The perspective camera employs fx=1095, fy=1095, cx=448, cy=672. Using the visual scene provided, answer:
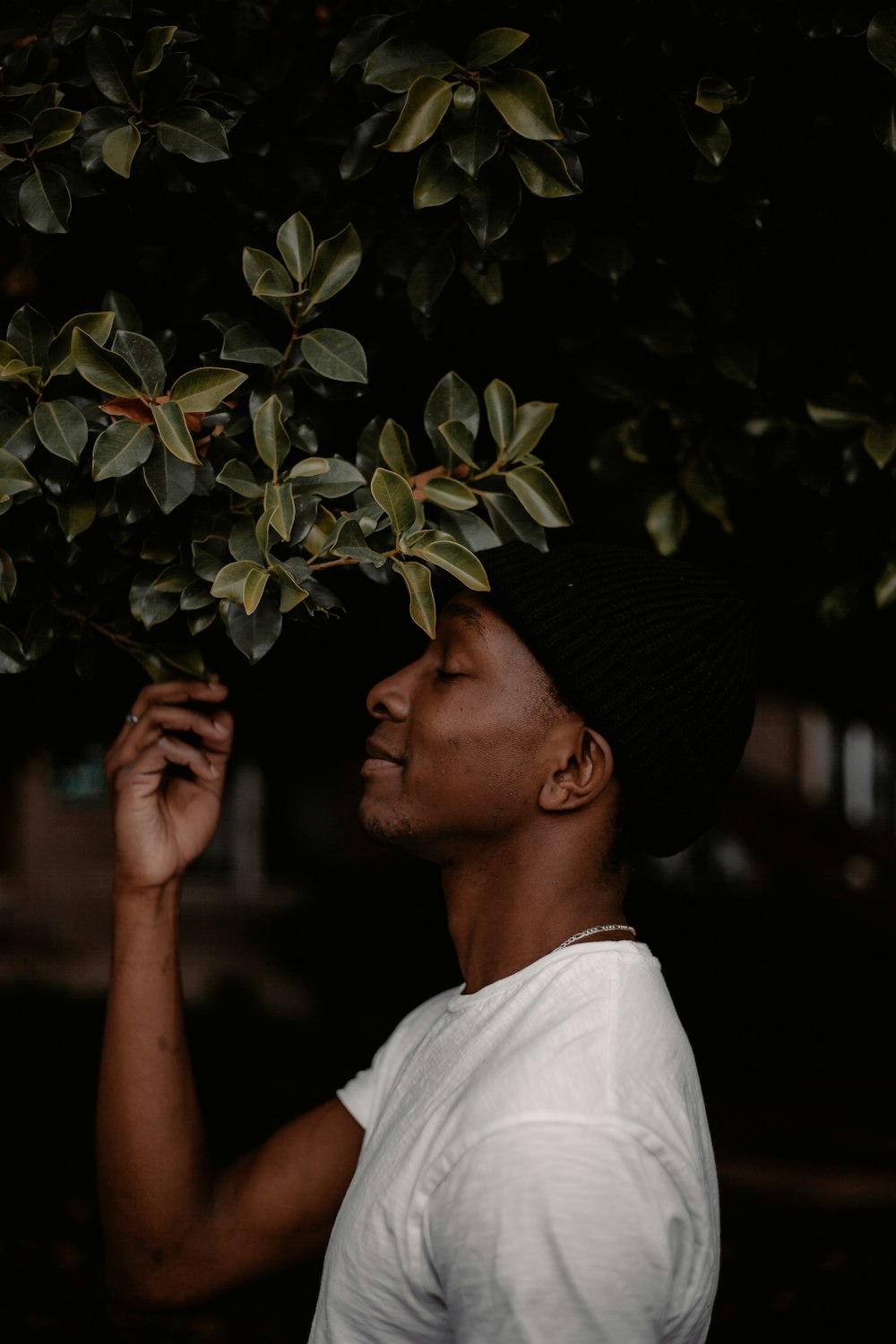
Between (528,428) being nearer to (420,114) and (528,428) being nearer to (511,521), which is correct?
(511,521)

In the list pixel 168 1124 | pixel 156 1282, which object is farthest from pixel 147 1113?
pixel 156 1282

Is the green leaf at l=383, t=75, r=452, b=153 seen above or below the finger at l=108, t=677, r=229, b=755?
above

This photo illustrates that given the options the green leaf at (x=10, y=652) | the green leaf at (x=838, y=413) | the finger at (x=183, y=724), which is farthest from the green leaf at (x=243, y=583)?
the green leaf at (x=838, y=413)

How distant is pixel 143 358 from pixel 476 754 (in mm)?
739

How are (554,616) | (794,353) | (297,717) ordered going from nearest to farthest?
1. (554,616)
2. (794,353)
3. (297,717)

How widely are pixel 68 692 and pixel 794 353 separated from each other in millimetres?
1705

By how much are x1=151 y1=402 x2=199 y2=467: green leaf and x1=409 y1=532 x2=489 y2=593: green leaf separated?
1.03ft

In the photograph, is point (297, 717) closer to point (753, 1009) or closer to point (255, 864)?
point (753, 1009)

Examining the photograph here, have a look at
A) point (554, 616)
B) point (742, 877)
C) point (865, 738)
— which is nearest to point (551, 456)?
point (554, 616)

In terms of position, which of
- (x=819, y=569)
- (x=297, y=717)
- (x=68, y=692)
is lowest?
(x=297, y=717)

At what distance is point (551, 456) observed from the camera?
2.37 metres

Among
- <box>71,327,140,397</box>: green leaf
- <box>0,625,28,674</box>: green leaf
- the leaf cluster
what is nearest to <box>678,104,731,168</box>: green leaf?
the leaf cluster

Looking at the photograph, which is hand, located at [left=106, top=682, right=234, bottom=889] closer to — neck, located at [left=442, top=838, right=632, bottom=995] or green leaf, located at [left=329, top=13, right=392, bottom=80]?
neck, located at [left=442, top=838, right=632, bottom=995]

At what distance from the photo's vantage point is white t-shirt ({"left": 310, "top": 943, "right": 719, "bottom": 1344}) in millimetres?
1240
